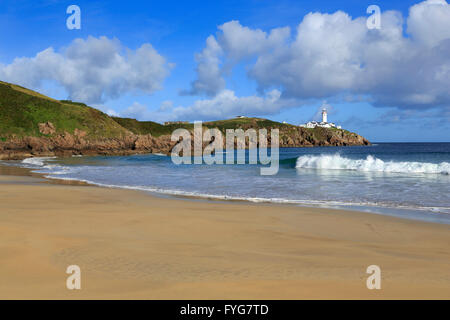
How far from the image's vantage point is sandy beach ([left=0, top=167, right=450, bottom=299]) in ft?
14.0

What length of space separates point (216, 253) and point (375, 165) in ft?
92.5

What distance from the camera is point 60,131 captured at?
7056cm

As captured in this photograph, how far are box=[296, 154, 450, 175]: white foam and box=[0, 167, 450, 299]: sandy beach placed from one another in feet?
69.8

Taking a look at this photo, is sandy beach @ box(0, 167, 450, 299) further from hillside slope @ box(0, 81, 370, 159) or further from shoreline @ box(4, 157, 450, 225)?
hillside slope @ box(0, 81, 370, 159)

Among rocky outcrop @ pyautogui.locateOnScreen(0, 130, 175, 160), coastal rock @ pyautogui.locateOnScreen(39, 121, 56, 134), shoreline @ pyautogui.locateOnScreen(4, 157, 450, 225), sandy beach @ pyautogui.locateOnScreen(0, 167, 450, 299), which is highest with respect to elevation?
coastal rock @ pyautogui.locateOnScreen(39, 121, 56, 134)

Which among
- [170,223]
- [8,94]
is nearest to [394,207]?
[170,223]

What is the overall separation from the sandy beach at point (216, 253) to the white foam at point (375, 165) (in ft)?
69.8

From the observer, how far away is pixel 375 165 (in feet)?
100

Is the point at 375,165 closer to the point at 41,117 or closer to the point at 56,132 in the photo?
the point at 56,132

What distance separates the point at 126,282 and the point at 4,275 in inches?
67.6

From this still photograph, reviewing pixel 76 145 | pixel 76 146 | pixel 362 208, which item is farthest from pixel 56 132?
pixel 362 208

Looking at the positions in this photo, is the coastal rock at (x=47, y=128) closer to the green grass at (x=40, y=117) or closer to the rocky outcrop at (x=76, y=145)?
the rocky outcrop at (x=76, y=145)

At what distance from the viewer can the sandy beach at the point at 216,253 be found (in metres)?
4.26

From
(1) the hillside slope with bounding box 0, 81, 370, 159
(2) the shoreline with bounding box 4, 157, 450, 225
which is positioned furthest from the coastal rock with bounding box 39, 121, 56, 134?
(2) the shoreline with bounding box 4, 157, 450, 225
